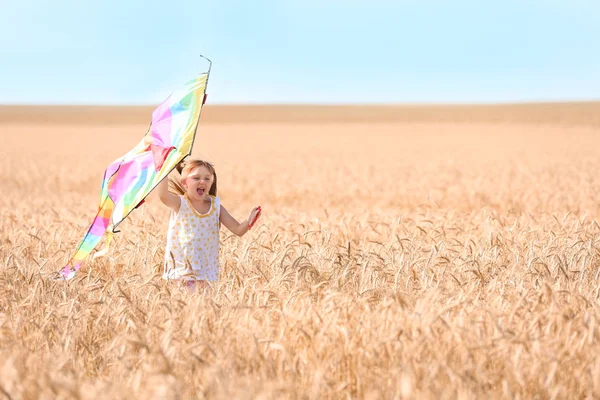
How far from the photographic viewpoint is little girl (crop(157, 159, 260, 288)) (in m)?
4.81

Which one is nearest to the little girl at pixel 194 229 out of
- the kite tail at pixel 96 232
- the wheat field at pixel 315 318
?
the wheat field at pixel 315 318

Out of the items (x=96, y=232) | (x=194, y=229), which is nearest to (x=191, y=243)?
(x=194, y=229)

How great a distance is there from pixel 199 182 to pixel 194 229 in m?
0.35

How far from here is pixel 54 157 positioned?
84.8 ft

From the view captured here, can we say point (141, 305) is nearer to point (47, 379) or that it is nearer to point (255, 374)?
point (255, 374)

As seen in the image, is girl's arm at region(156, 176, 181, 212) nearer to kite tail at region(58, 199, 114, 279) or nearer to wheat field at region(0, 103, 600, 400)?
kite tail at region(58, 199, 114, 279)

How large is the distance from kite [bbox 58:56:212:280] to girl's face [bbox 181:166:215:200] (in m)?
0.37

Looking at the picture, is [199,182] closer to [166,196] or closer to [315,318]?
[166,196]

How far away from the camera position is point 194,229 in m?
4.88

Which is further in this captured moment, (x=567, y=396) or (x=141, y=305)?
(x=141, y=305)

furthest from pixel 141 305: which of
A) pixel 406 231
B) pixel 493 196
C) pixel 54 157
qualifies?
pixel 54 157

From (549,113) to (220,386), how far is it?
76.3m

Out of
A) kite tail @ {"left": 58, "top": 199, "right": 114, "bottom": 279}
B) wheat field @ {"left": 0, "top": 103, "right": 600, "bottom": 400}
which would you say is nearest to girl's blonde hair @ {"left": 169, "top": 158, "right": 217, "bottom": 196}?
kite tail @ {"left": 58, "top": 199, "right": 114, "bottom": 279}

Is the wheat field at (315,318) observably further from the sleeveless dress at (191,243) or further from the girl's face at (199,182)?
the girl's face at (199,182)
